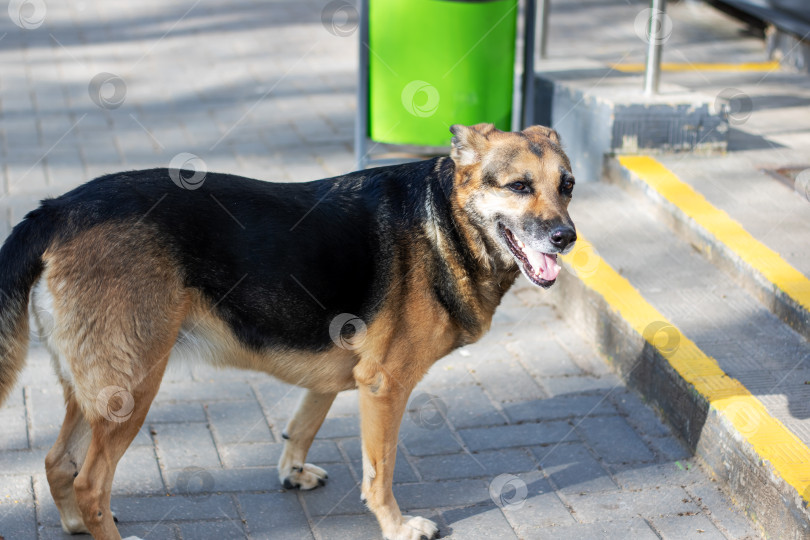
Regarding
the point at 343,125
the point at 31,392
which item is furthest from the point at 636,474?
the point at 343,125

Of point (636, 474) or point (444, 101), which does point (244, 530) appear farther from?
point (444, 101)

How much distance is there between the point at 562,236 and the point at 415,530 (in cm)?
129

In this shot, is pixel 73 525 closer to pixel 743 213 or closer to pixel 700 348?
pixel 700 348

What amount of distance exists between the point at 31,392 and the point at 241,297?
1.76 meters

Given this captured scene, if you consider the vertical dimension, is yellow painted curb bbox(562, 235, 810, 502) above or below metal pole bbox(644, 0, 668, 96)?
below

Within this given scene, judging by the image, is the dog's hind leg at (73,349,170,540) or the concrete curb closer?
the dog's hind leg at (73,349,170,540)

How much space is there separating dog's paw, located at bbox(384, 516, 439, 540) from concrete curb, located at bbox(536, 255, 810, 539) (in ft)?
4.12

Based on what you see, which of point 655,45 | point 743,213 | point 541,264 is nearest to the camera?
point 541,264

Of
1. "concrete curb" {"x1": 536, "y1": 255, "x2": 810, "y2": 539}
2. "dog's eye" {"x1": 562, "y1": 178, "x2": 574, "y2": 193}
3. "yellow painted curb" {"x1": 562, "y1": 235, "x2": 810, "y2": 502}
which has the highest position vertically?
"dog's eye" {"x1": 562, "y1": 178, "x2": 574, "y2": 193}

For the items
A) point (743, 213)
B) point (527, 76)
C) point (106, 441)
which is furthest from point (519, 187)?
point (527, 76)

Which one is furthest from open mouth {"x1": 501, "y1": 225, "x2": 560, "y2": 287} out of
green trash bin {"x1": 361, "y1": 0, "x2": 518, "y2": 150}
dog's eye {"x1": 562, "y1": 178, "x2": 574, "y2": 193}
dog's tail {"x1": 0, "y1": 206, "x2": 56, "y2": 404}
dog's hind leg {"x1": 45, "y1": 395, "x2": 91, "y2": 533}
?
green trash bin {"x1": 361, "y1": 0, "x2": 518, "y2": 150}

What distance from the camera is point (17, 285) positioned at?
305 cm

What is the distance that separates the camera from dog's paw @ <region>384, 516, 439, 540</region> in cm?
351

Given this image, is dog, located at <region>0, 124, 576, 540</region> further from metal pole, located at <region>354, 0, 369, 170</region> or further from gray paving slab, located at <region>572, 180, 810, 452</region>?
metal pole, located at <region>354, 0, 369, 170</region>
